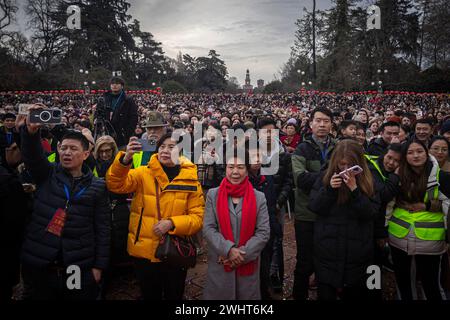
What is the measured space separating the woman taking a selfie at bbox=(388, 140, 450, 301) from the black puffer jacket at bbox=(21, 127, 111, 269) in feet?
8.58

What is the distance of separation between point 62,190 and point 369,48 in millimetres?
39275

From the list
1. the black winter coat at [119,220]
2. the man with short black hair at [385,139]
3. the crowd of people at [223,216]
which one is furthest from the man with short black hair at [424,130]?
the black winter coat at [119,220]

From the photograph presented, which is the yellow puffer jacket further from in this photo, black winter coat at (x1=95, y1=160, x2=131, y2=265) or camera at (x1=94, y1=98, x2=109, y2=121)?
camera at (x1=94, y1=98, x2=109, y2=121)

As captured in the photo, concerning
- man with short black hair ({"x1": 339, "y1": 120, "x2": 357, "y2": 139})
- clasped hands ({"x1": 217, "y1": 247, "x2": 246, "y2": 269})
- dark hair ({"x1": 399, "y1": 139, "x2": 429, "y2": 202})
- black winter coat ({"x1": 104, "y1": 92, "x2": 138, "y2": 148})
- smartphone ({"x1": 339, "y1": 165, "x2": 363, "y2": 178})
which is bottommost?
clasped hands ({"x1": 217, "y1": 247, "x2": 246, "y2": 269})

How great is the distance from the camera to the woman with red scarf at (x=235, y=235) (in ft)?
8.03

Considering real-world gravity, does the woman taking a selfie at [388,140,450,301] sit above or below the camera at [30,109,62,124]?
below

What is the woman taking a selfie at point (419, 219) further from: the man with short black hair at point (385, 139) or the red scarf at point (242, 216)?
the red scarf at point (242, 216)

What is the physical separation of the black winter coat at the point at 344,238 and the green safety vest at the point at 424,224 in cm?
44

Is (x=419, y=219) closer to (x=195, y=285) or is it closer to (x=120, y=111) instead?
(x=195, y=285)

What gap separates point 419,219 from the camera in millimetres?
2697

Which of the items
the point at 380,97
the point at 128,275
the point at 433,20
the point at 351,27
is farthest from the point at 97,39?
the point at 128,275

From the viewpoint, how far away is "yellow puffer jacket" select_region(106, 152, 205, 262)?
2482 millimetres

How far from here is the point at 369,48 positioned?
3472cm

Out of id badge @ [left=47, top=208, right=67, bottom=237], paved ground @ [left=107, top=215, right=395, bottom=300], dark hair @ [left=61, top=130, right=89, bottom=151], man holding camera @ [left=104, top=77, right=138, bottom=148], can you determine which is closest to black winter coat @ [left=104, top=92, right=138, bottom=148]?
man holding camera @ [left=104, top=77, right=138, bottom=148]
